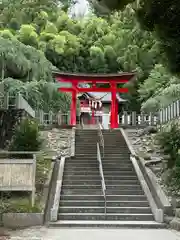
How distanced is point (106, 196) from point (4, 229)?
141 inches

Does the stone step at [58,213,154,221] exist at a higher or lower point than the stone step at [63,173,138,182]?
lower

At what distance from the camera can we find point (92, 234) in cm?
853

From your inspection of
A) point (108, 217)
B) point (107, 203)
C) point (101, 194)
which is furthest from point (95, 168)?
point (108, 217)

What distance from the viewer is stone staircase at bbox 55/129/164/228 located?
33.0 feet

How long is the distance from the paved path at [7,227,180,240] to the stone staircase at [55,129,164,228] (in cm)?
53

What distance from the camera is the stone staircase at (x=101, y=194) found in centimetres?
1007

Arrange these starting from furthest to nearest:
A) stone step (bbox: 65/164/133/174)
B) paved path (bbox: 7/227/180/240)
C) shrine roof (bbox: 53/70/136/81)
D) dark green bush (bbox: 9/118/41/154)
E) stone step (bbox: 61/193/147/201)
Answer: shrine roof (bbox: 53/70/136/81), stone step (bbox: 65/164/133/174), dark green bush (bbox: 9/118/41/154), stone step (bbox: 61/193/147/201), paved path (bbox: 7/227/180/240)

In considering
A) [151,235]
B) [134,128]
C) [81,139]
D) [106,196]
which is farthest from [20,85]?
[151,235]

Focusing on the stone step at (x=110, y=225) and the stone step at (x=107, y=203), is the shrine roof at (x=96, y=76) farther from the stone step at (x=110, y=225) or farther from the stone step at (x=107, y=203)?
the stone step at (x=110, y=225)

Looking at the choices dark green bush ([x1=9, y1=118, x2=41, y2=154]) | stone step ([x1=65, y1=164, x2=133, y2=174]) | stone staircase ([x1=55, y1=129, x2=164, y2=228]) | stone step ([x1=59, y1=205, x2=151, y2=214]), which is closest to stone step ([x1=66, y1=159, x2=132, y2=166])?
stone staircase ([x1=55, y1=129, x2=164, y2=228])

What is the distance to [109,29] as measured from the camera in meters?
44.1

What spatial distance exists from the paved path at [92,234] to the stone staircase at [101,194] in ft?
1.75

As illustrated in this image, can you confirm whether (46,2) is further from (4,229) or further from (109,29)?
(109,29)

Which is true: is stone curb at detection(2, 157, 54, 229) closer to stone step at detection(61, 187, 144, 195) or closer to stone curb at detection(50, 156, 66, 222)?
stone curb at detection(50, 156, 66, 222)
